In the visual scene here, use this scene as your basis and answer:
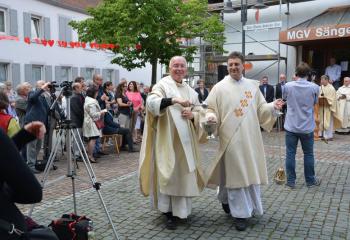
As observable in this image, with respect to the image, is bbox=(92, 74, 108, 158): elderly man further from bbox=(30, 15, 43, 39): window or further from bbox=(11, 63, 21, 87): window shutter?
bbox=(30, 15, 43, 39): window

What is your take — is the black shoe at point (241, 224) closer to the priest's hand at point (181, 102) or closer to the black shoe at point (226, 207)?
the black shoe at point (226, 207)

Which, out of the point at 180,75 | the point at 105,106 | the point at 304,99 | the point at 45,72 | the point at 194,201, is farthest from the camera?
the point at 45,72

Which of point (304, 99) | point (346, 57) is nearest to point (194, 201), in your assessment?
point (304, 99)

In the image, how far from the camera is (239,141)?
461 centimetres

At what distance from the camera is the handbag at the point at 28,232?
2.02m

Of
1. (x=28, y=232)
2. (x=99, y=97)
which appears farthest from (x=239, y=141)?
(x=99, y=97)

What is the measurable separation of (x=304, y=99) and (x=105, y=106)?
502 cm

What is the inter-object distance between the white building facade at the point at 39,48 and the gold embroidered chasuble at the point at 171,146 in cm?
1563

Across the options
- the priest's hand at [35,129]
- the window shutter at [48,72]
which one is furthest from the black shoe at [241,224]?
the window shutter at [48,72]

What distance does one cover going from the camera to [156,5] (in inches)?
570

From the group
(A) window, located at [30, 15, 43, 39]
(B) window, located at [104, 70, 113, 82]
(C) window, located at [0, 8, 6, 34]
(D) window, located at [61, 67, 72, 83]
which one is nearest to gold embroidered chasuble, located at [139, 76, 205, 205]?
(C) window, located at [0, 8, 6, 34]

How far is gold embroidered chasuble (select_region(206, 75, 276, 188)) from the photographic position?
459 cm

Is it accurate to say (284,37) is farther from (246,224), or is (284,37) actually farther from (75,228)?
(75,228)

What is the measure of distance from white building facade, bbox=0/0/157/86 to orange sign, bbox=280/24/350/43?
8200 millimetres
